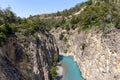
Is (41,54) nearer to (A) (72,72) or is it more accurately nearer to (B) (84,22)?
(A) (72,72)

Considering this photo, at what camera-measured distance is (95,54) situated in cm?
5856

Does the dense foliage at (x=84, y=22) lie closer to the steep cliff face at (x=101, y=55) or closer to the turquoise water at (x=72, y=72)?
the steep cliff face at (x=101, y=55)

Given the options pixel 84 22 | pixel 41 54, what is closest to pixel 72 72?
pixel 84 22

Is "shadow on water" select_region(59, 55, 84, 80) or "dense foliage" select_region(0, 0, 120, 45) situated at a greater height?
"dense foliage" select_region(0, 0, 120, 45)

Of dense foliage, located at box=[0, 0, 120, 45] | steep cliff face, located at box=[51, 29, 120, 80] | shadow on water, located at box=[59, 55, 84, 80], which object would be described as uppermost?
dense foliage, located at box=[0, 0, 120, 45]

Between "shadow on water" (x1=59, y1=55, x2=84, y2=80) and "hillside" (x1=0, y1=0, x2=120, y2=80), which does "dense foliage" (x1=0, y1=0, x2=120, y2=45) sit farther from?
"shadow on water" (x1=59, y1=55, x2=84, y2=80)

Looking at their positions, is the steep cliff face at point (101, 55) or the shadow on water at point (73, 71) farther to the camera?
the shadow on water at point (73, 71)

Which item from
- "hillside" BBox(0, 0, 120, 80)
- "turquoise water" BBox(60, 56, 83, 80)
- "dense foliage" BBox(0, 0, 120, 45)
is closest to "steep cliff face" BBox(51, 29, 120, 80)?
"hillside" BBox(0, 0, 120, 80)

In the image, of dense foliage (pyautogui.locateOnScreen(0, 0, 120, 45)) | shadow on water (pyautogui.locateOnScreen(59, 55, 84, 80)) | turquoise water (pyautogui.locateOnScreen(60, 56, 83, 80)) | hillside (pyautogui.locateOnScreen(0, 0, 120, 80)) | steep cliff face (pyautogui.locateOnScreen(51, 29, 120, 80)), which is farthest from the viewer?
shadow on water (pyautogui.locateOnScreen(59, 55, 84, 80))

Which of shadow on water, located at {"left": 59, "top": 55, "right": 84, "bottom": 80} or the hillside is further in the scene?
shadow on water, located at {"left": 59, "top": 55, "right": 84, "bottom": 80}

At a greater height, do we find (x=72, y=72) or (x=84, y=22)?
(x=84, y=22)

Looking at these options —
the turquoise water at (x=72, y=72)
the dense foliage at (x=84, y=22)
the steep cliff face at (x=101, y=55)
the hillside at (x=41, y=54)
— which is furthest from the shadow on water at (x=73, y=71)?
the dense foliage at (x=84, y=22)

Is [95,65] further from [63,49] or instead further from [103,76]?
[63,49]

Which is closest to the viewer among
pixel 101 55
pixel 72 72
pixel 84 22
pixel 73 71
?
pixel 101 55
